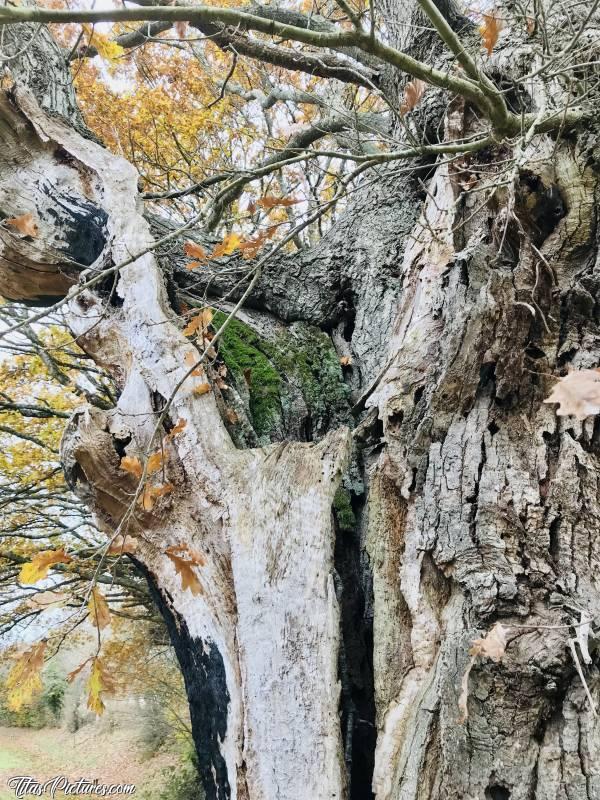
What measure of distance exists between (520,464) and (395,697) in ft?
2.62

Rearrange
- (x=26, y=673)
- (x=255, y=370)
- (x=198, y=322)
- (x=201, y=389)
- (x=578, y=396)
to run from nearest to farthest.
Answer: (x=578, y=396) → (x=26, y=673) → (x=201, y=389) → (x=198, y=322) → (x=255, y=370)

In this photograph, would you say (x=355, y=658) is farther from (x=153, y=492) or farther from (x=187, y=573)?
(x=153, y=492)

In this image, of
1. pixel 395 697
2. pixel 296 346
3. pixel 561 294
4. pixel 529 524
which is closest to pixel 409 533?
pixel 529 524

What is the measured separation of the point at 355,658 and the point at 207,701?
50 cm

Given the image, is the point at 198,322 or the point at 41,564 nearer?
the point at 41,564

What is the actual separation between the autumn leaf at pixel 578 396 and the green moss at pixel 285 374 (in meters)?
1.37

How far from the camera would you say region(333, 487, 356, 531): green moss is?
6.71ft

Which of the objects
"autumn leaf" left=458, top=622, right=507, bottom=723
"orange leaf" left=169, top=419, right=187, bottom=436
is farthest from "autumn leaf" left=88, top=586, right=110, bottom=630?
"autumn leaf" left=458, top=622, right=507, bottom=723

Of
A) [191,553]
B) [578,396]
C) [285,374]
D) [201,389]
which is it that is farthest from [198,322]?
[578,396]

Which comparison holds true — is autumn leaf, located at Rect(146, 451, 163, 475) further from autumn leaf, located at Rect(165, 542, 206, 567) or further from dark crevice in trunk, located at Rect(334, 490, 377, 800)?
dark crevice in trunk, located at Rect(334, 490, 377, 800)

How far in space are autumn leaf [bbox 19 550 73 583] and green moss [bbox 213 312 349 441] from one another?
3.62 ft

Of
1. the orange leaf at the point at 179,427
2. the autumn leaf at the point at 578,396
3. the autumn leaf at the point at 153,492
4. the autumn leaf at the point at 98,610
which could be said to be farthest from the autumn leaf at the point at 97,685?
the autumn leaf at the point at 578,396

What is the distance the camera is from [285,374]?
8.90 feet

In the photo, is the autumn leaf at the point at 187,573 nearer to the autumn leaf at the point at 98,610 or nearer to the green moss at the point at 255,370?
the autumn leaf at the point at 98,610
